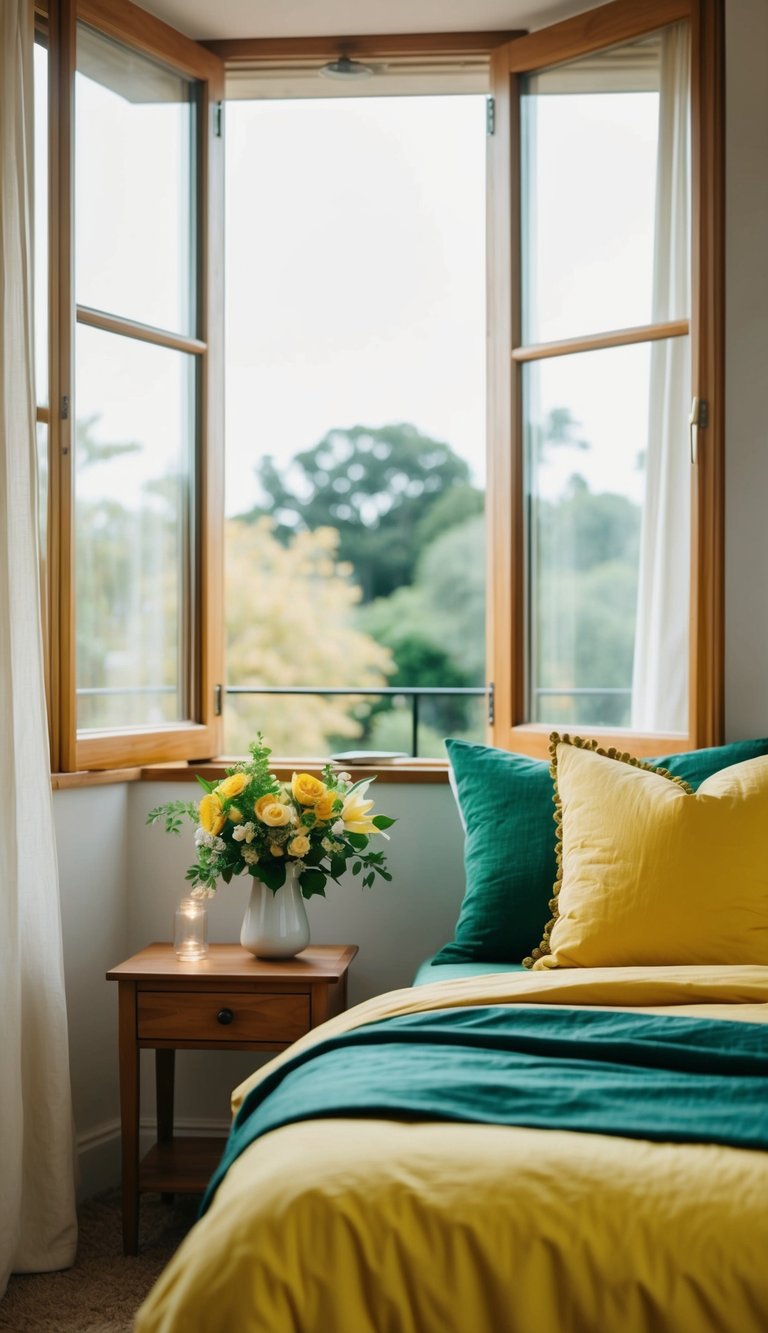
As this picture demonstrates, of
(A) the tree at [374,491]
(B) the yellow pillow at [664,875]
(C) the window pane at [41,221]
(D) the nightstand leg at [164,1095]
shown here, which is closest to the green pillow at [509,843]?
(B) the yellow pillow at [664,875]

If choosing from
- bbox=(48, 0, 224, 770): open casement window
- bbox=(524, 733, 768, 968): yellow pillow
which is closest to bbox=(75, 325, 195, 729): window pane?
bbox=(48, 0, 224, 770): open casement window

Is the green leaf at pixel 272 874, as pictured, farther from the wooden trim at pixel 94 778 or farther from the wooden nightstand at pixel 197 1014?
the wooden trim at pixel 94 778

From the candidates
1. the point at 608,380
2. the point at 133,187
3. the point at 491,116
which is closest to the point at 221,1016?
the point at 608,380

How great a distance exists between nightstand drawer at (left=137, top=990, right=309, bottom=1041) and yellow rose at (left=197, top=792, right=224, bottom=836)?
0.33m

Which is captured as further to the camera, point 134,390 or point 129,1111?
point 134,390

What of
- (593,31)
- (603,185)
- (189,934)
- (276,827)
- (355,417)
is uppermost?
(355,417)

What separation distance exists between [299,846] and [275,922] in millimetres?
206

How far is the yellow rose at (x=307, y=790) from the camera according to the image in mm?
2469

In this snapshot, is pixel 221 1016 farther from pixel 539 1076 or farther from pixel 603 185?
pixel 603 185

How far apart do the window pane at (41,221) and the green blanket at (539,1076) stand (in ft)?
5.56

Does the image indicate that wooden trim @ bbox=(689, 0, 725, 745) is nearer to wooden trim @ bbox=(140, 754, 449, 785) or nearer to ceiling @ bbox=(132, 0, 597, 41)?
ceiling @ bbox=(132, 0, 597, 41)

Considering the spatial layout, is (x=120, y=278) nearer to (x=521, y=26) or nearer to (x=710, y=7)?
(x=521, y=26)

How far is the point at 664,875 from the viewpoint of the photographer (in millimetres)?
2105

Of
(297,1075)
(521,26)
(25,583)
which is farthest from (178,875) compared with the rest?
(521,26)
